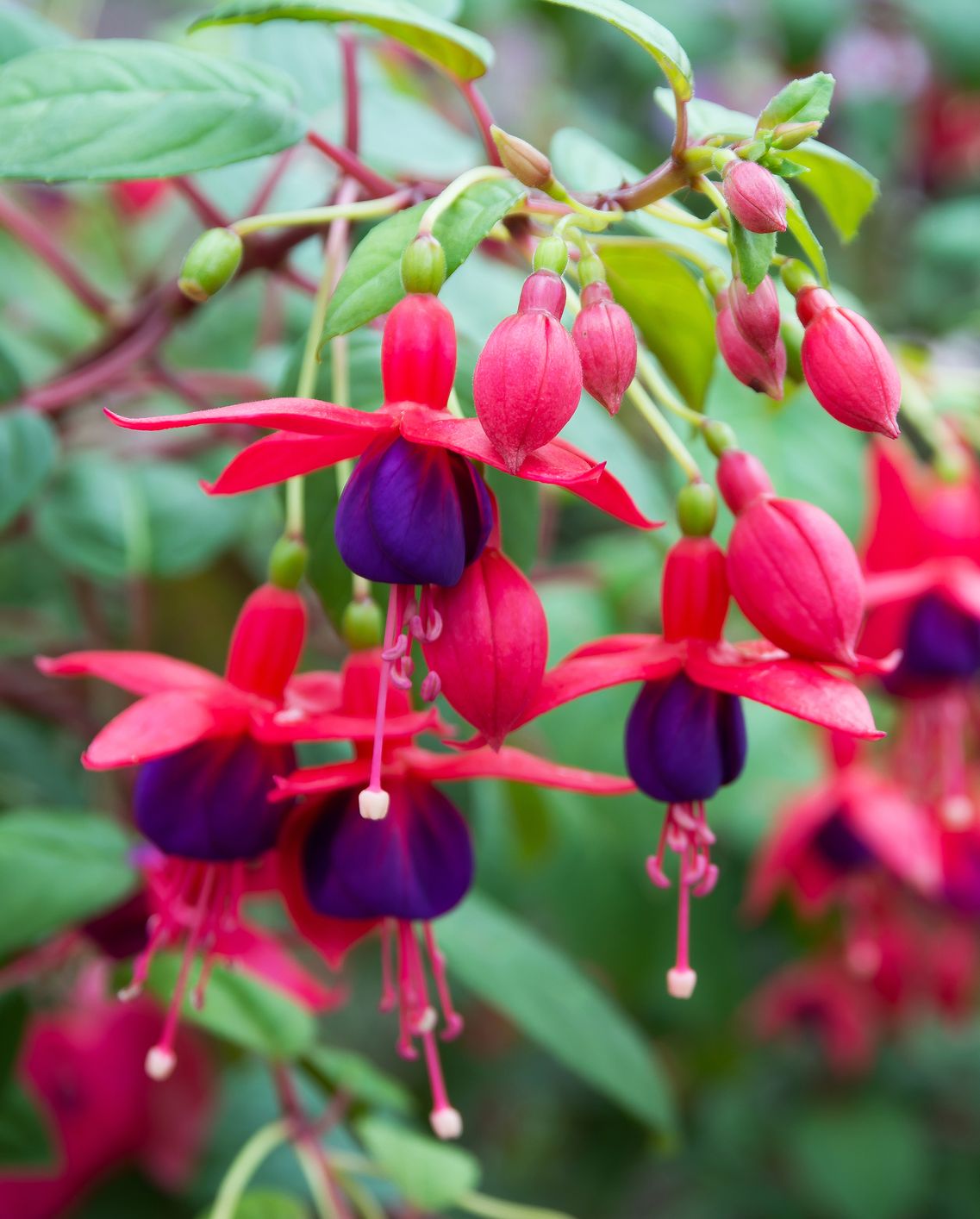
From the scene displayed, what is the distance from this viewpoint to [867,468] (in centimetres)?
96

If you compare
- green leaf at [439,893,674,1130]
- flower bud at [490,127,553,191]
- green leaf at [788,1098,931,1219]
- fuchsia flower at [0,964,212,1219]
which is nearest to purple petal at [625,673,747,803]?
flower bud at [490,127,553,191]

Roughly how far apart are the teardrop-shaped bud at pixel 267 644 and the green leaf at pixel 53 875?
24 cm

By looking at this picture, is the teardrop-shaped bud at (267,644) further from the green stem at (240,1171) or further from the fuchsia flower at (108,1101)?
the fuchsia flower at (108,1101)

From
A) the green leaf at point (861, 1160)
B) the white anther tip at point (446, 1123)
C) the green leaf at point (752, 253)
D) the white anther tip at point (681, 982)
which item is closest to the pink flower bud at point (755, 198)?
the green leaf at point (752, 253)

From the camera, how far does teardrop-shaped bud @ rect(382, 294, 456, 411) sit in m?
0.48

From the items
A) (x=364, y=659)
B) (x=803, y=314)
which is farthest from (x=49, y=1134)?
(x=803, y=314)

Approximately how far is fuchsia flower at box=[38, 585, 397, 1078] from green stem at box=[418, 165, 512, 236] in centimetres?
20

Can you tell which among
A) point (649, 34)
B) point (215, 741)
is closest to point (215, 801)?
point (215, 741)

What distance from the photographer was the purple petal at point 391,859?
1.82 feet

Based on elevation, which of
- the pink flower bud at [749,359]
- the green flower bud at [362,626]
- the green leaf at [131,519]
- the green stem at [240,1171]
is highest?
the pink flower bud at [749,359]

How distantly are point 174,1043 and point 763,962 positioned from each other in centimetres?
94

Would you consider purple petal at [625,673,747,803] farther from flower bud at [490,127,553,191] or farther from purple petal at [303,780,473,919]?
flower bud at [490,127,553,191]

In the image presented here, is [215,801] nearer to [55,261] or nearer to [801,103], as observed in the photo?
[801,103]

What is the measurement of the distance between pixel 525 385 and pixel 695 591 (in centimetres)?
17
